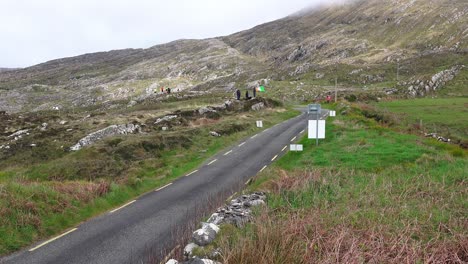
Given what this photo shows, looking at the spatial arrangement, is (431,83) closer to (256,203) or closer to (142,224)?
(256,203)

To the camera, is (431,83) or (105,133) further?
(431,83)

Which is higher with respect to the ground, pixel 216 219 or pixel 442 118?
pixel 216 219

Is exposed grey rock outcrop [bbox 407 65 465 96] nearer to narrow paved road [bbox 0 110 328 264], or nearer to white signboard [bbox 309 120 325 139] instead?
white signboard [bbox 309 120 325 139]

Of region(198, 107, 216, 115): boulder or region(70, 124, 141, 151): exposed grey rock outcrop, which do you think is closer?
region(70, 124, 141, 151): exposed grey rock outcrop

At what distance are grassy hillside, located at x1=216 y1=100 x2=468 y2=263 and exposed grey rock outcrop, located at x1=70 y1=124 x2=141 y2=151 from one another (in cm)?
2149

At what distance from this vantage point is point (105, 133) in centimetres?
3625

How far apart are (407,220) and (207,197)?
9817 mm

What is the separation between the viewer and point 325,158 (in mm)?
21047

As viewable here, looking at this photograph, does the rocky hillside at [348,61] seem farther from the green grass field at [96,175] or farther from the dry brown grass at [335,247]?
the dry brown grass at [335,247]

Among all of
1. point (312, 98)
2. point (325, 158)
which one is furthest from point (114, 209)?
point (312, 98)

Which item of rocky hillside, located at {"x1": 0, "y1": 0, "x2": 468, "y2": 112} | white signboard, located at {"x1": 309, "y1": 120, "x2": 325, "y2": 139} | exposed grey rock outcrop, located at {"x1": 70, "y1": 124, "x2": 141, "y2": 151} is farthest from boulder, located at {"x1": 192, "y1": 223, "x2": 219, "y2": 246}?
rocky hillside, located at {"x1": 0, "y1": 0, "x2": 468, "y2": 112}

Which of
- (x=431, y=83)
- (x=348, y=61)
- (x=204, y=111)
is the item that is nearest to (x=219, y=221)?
(x=204, y=111)

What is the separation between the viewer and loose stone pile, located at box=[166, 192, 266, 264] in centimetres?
910

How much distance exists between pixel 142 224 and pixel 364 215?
8582 mm
